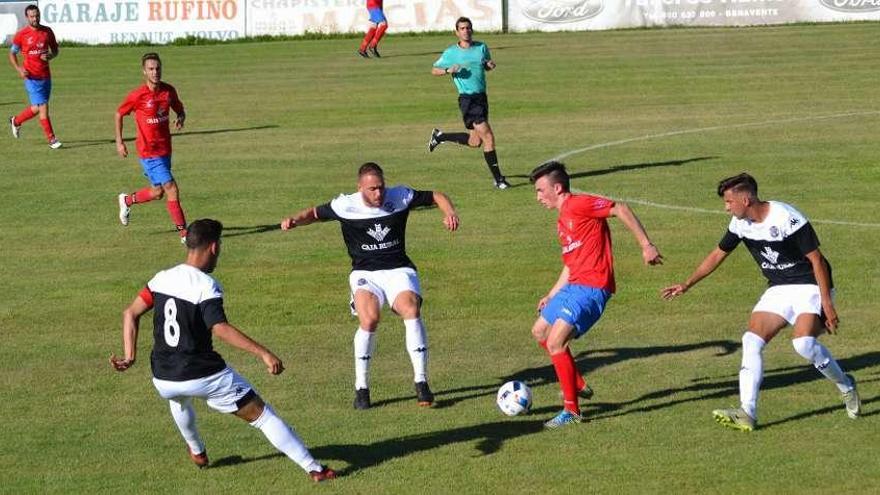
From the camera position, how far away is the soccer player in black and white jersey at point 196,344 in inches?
420

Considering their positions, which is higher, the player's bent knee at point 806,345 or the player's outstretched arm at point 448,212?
the player's outstretched arm at point 448,212

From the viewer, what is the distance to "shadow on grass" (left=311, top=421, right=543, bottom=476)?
1170 cm

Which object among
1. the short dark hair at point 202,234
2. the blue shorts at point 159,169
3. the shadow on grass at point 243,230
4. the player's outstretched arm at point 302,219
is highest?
the short dark hair at point 202,234

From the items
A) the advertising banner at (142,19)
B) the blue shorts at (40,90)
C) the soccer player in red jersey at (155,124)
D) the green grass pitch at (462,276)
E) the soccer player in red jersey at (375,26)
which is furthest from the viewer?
the advertising banner at (142,19)

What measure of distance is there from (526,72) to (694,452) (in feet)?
85.8

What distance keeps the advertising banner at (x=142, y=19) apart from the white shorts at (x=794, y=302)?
3724 cm

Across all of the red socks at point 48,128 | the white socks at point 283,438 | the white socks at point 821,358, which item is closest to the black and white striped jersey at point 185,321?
the white socks at point 283,438

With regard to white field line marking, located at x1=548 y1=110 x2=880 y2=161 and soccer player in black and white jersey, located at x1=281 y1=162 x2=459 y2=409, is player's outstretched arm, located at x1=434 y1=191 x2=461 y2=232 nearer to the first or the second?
soccer player in black and white jersey, located at x1=281 y1=162 x2=459 y2=409

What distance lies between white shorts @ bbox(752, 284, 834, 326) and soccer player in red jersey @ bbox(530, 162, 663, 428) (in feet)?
4.36

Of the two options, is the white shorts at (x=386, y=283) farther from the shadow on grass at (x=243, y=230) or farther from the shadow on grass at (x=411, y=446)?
the shadow on grass at (x=243, y=230)

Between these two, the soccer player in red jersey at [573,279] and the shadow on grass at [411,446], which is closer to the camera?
the shadow on grass at [411,446]

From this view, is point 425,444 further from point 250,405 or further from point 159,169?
point 159,169

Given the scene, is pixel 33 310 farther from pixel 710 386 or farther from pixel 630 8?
pixel 630 8

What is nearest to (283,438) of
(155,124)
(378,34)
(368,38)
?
(155,124)
